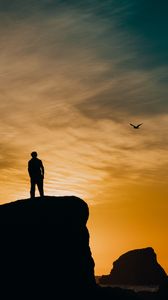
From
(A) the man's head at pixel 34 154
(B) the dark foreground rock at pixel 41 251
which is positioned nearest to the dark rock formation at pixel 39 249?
(B) the dark foreground rock at pixel 41 251

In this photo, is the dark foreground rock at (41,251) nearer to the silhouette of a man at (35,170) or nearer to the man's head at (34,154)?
the silhouette of a man at (35,170)

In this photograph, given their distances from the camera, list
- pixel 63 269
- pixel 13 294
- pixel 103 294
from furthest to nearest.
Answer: pixel 103 294, pixel 63 269, pixel 13 294

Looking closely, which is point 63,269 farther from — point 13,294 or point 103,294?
point 103,294

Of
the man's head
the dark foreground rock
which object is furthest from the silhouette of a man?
the dark foreground rock

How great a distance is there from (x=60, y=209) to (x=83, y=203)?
116 inches

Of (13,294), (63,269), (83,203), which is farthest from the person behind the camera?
(83,203)

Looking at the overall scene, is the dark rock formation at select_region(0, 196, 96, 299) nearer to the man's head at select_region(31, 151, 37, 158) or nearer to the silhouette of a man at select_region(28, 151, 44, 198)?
the silhouette of a man at select_region(28, 151, 44, 198)

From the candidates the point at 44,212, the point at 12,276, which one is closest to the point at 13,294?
the point at 12,276

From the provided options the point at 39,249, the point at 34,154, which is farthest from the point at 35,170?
the point at 39,249

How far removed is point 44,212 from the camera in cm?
3253

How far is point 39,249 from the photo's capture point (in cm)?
3231

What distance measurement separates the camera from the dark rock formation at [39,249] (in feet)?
103

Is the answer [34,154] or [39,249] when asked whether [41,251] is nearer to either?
[39,249]

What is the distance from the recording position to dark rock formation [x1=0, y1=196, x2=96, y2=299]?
31328 millimetres
